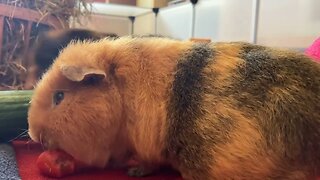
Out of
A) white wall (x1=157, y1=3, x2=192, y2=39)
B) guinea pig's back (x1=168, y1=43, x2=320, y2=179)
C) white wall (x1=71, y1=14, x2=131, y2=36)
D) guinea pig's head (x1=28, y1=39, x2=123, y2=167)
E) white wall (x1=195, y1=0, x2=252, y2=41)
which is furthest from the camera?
white wall (x1=71, y1=14, x2=131, y2=36)

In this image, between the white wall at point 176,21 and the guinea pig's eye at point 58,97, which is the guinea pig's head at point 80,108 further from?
the white wall at point 176,21

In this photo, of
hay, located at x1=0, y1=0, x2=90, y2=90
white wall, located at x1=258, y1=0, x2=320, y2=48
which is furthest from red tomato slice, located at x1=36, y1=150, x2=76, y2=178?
white wall, located at x1=258, y1=0, x2=320, y2=48

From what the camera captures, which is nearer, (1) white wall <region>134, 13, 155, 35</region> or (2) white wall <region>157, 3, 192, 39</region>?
(2) white wall <region>157, 3, 192, 39</region>

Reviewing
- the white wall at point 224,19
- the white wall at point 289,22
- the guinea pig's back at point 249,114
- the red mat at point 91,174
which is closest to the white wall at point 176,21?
the white wall at point 224,19

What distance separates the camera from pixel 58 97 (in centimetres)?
80

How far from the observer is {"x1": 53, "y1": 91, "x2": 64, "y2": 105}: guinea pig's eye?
2.62 feet

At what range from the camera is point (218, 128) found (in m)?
0.67

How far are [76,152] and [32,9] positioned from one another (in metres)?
0.83

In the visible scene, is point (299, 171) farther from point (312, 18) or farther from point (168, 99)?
point (312, 18)

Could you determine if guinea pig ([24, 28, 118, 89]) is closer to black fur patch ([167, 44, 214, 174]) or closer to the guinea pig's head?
the guinea pig's head

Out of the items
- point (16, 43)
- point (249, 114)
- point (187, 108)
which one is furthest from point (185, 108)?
point (16, 43)

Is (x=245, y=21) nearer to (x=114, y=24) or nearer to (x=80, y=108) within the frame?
(x=80, y=108)

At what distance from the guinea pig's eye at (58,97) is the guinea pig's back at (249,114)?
0.21 meters

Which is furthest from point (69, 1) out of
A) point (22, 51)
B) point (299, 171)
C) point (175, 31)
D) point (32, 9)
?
point (299, 171)
